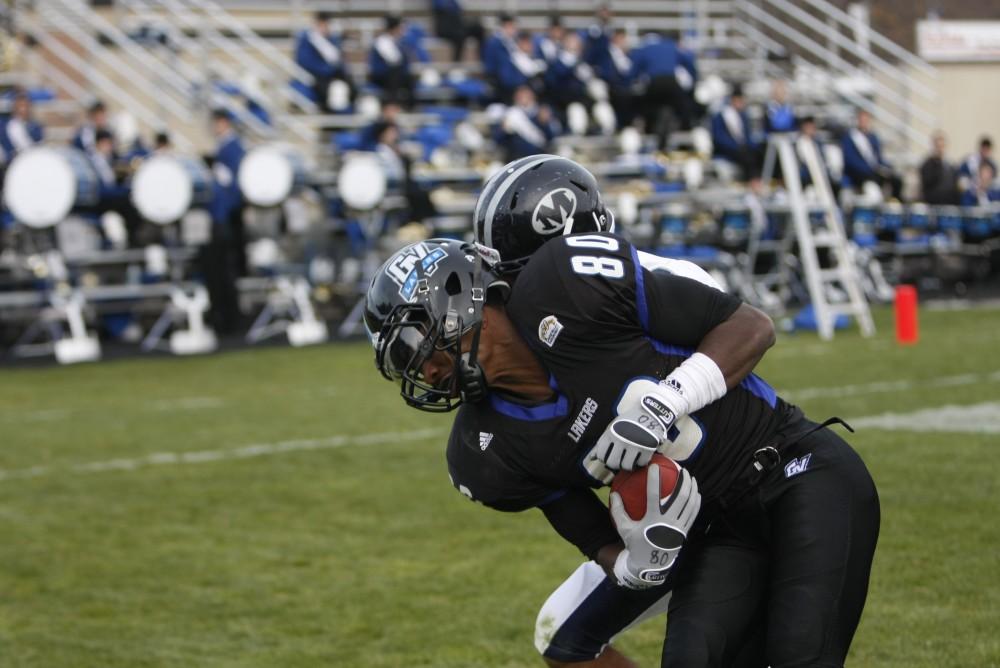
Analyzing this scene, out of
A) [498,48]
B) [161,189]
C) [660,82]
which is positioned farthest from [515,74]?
[161,189]

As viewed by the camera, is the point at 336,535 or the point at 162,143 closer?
the point at 336,535

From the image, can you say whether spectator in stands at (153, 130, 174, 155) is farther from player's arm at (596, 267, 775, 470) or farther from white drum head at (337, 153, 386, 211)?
player's arm at (596, 267, 775, 470)

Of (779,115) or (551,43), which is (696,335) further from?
(551,43)

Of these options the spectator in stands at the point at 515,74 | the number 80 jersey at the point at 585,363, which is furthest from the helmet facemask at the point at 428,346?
the spectator in stands at the point at 515,74

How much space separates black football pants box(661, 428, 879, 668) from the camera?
297cm

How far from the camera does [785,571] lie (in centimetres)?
305

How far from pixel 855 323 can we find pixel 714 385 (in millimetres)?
12158

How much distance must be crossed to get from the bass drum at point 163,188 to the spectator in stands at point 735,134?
26.2 feet

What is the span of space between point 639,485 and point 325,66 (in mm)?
15881

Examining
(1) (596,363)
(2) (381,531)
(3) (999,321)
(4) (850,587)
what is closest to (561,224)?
(1) (596,363)

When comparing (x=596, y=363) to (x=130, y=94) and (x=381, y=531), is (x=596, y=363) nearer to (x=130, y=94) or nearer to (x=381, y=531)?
(x=381, y=531)

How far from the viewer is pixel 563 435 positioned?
3.02 metres

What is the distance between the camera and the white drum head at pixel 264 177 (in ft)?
48.3

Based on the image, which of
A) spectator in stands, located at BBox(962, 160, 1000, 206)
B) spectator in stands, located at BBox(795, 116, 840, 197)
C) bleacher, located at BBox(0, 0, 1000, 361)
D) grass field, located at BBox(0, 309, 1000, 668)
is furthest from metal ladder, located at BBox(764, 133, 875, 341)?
spectator in stands, located at BBox(962, 160, 1000, 206)
